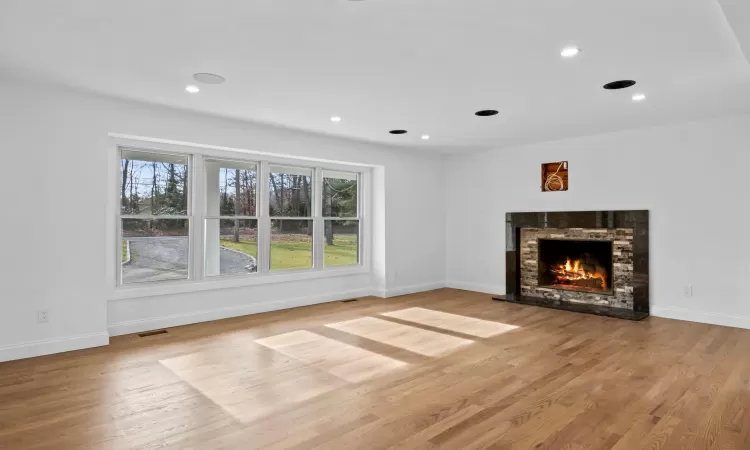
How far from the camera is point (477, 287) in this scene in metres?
7.68

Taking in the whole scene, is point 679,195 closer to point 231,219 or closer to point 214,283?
point 231,219

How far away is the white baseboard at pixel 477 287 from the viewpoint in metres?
7.38

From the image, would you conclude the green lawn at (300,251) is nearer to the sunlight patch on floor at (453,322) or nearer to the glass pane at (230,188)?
the glass pane at (230,188)

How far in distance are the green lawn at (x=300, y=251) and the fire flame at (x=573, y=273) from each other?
320cm

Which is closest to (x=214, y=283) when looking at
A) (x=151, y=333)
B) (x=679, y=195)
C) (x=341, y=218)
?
(x=151, y=333)

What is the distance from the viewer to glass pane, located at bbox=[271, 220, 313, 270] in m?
6.24

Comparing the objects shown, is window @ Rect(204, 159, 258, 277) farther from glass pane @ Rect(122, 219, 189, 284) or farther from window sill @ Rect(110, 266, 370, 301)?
glass pane @ Rect(122, 219, 189, 284)

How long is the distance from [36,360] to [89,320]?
538 mm

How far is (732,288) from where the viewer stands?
5.15 metres

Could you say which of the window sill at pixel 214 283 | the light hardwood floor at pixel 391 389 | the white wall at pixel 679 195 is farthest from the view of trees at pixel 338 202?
the white wall at pixel 679 195

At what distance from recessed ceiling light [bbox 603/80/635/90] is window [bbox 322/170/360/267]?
410 centimetres

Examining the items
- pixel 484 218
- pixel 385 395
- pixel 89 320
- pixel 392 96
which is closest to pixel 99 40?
pixel 392 96

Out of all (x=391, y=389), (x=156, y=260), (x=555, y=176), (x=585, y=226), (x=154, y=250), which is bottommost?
(x=391, y=389)

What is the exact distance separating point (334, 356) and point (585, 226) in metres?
4.21
